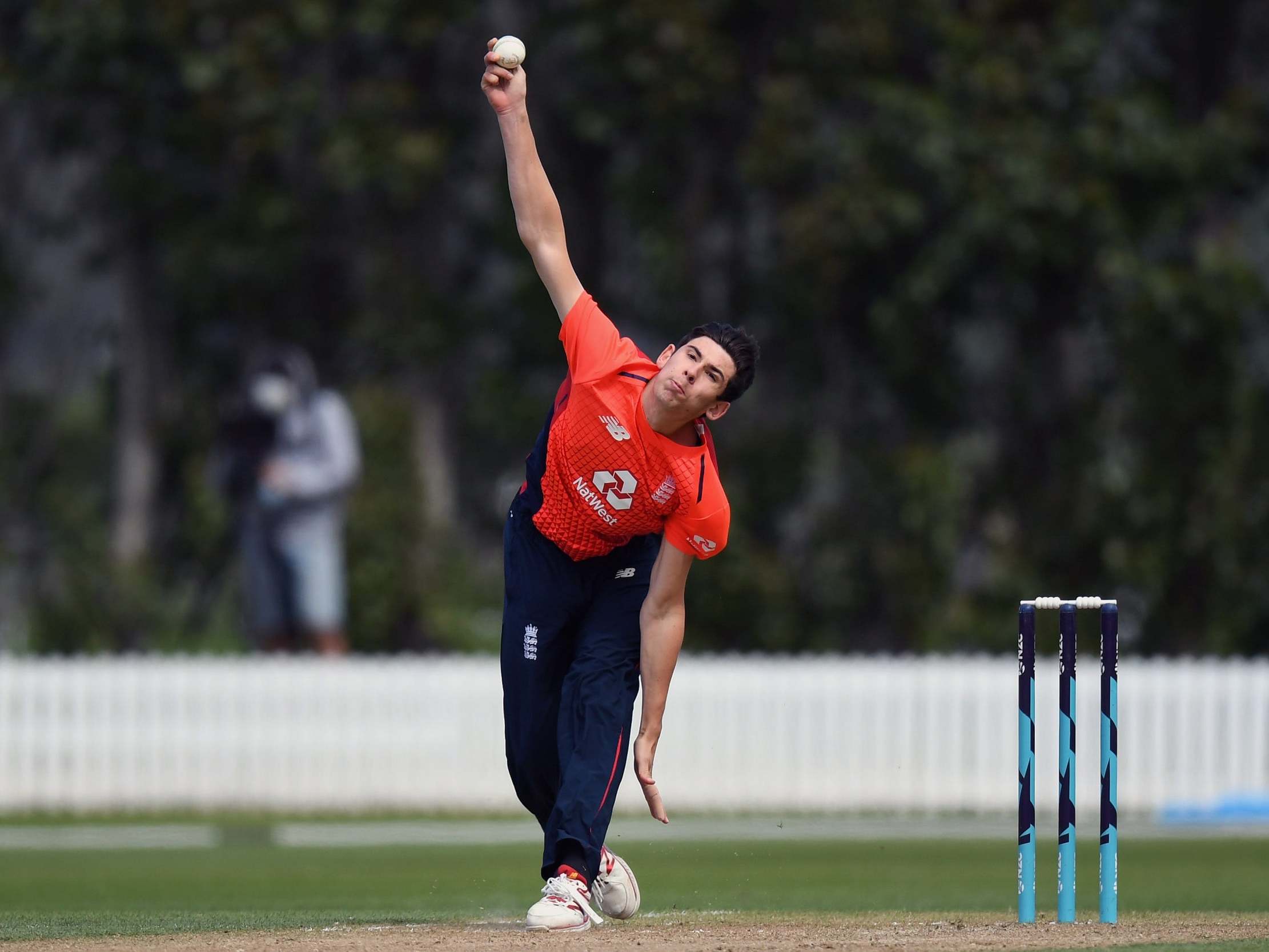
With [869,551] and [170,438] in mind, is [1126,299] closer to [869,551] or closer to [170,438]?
[869,551]

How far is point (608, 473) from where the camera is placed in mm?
6109

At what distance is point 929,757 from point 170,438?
10073 millimetres

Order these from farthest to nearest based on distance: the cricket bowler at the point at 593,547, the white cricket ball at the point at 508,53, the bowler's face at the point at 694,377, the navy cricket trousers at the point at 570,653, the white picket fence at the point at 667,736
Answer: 1. the white picket fence at the point at 667,736
2. the navy cricket trousers at the point at 570,653
3. the white cricket ball at the point at 508,53
4. the cricket bowler at the point at 593,547
5. the bowler's face at the point at 694,377

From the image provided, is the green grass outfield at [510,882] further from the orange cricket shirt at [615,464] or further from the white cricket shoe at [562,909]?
the orange cricket shirt at [615,464]

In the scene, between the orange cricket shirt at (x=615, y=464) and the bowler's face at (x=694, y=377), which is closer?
the bowler's face at (x=694, y=377)

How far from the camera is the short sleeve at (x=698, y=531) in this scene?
6070 mm

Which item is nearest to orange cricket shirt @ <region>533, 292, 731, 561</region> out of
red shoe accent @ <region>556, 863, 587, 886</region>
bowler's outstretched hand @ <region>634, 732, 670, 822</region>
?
bowler's outstretched hand @ <region>634, 732, 670, 822</region>

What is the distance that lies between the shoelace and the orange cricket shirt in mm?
1047

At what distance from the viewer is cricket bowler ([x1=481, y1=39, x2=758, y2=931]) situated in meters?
6.06

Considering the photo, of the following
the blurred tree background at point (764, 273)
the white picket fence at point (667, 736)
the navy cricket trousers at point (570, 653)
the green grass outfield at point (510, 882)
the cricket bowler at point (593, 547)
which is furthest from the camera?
the blurred tree background at point (764, 273)

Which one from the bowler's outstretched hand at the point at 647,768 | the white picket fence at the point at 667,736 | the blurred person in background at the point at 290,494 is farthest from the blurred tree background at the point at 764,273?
the bowler's outstretched hand at the point at 647,768

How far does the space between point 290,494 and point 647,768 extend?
1212cm

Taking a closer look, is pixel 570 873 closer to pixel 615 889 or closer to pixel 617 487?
pixel 615 889

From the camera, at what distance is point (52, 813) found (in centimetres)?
1499
